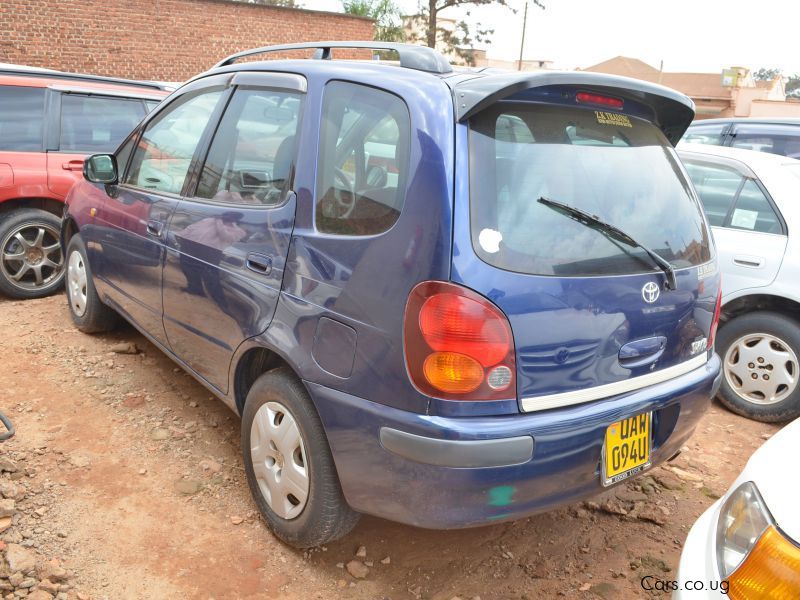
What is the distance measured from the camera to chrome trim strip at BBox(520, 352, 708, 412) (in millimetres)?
2066

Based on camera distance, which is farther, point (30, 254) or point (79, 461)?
point (30, 254)

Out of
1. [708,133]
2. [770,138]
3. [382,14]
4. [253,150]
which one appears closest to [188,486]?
[253,150]

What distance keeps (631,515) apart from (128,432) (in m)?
2.56

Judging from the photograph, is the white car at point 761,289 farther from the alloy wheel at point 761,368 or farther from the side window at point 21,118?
the side window at point 21,118

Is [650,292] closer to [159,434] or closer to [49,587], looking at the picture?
[49,587]

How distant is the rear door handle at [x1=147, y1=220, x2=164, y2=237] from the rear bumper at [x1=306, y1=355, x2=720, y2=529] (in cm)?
147

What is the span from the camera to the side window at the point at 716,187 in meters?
4.46

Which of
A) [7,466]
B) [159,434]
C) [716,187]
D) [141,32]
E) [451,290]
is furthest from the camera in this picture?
[141,32]

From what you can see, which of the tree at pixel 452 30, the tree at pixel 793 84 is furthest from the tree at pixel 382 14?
the tree at pixel 793 84

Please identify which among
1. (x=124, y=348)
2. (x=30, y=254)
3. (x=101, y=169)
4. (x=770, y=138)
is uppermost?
(x=770, y=138)

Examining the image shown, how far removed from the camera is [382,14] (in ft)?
78.7

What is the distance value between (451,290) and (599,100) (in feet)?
Answer: 3.22

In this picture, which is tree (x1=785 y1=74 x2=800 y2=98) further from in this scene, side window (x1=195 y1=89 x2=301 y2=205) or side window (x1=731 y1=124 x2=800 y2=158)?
side window (x1=195 y1=89 x2=301 y2=205)

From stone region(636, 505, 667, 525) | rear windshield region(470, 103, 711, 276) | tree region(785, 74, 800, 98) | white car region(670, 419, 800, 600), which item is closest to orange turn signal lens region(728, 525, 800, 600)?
white car region(670, 419, 800, 600)
